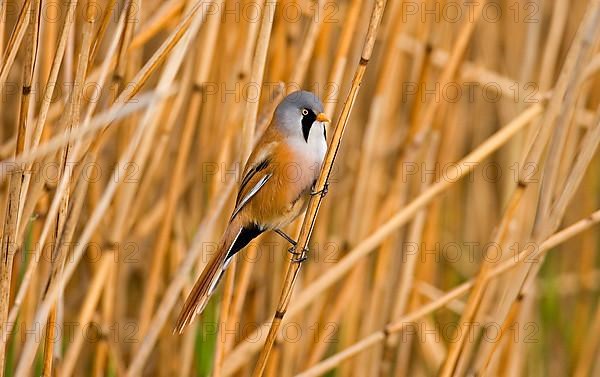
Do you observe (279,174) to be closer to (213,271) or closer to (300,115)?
(300,115)

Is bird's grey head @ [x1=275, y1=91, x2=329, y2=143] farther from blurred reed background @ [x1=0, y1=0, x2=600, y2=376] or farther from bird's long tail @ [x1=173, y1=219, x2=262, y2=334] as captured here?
bird's long tail @ [x1=173, y1=219, x2=262, y2=334]

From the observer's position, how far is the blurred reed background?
1377 millimetres

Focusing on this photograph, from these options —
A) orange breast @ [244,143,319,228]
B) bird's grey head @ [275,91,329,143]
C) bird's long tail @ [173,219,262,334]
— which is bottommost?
bird's long tail @ [173,219,262,334]

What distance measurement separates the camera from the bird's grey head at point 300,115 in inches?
62.6

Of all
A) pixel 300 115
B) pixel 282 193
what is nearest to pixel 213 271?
pixel 282 193

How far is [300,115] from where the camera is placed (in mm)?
1640

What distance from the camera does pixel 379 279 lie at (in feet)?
7.00

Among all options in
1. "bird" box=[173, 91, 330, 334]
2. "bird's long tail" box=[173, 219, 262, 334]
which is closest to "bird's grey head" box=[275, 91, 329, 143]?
"bird" box=[173, 91, 330, 334]

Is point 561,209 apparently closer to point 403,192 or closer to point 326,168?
point 326,168

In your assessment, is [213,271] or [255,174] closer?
[213,271]

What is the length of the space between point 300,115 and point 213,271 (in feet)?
1.15

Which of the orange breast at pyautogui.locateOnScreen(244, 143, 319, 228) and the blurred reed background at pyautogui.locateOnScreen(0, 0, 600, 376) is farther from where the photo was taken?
the orange breast at pyautogui.locateOnScreen(244, 143, 319, 228)

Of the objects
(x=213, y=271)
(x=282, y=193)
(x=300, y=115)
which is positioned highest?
(x=300, y=115)

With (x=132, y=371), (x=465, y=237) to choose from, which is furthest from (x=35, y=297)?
(x=465, y=237)
